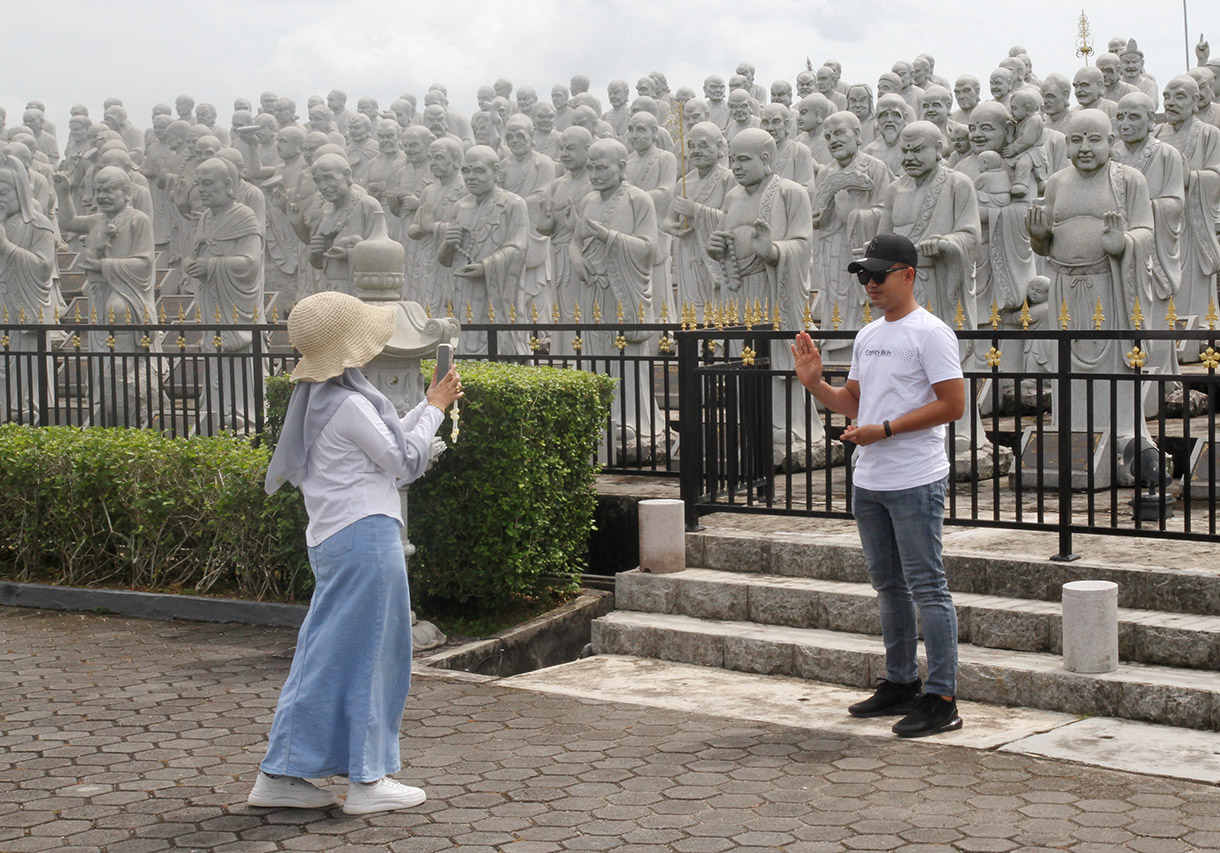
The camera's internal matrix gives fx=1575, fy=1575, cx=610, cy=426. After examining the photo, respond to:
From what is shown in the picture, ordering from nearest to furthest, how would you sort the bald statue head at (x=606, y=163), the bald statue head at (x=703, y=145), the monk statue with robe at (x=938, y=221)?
the monk statue with robe at (x=938, y=221) → the bald statue head at (x=606, y=163) → the bald statue head at (x=703, y=145)

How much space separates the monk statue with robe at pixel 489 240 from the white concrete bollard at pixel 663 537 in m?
5.35

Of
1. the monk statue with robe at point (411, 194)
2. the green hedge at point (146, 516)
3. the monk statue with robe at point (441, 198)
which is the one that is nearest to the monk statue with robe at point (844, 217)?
the monk statue with robe at point (441, 198)

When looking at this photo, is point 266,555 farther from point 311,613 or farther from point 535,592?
point 311,613

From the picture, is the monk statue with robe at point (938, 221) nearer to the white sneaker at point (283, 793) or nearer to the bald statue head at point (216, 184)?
the white sneaker at point (283, 793)

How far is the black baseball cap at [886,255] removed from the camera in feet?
20.7

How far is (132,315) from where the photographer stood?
17062 mm

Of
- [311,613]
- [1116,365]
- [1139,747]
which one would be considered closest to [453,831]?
[311,613]

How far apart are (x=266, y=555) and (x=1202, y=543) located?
16.7ft

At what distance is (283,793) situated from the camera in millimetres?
5422

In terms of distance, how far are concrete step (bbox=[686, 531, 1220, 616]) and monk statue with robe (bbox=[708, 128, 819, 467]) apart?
137 inches

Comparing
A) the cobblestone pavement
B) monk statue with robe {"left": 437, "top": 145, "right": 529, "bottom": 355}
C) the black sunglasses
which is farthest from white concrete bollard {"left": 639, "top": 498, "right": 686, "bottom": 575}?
monk statue with robe {"left": 437, "top": 145, "right": 529, "bottom": 355}

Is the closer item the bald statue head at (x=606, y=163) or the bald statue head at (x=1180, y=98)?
the bald statue head at (x=606, y=163)

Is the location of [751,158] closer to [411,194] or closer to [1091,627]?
[1091,627]

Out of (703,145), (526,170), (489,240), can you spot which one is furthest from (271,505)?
(526,170)
